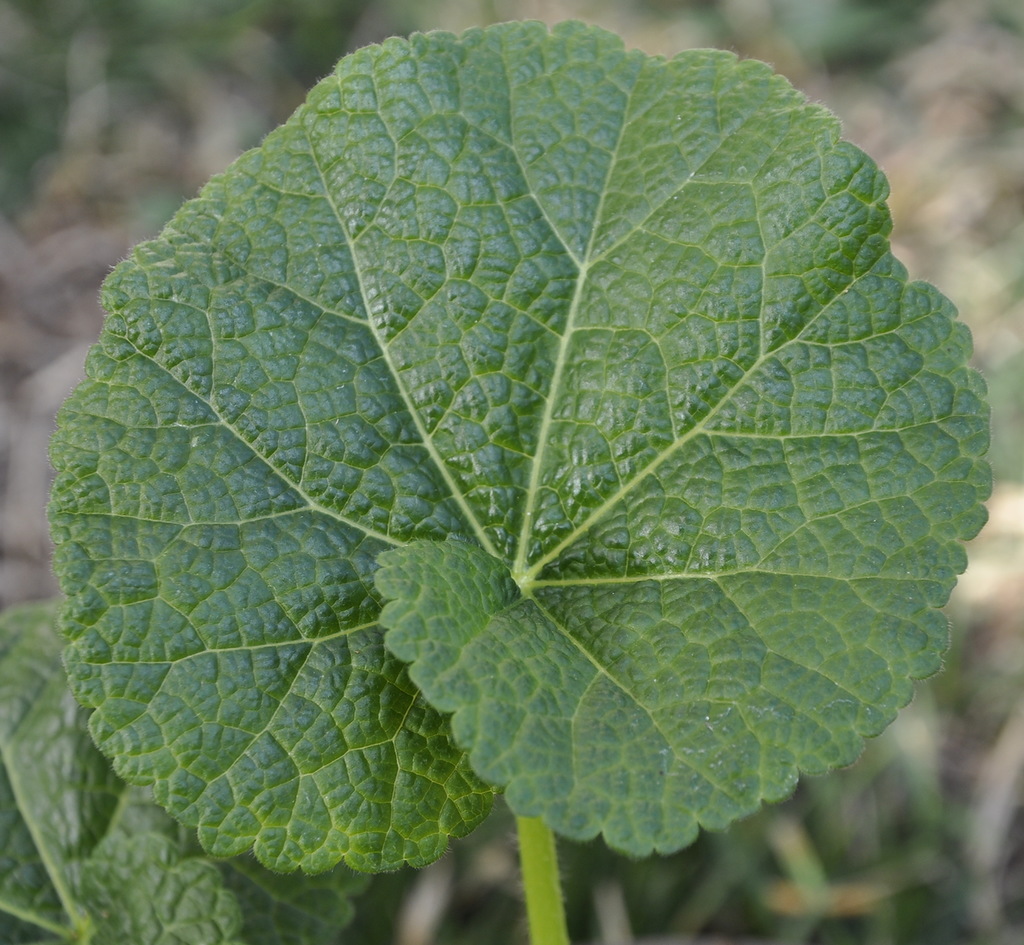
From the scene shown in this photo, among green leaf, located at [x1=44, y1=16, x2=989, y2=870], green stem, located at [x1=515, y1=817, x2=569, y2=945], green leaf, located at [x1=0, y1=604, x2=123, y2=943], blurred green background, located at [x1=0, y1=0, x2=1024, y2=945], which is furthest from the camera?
blurred green background, located at [x1=0, y1=0, x2=1024, y2=945]

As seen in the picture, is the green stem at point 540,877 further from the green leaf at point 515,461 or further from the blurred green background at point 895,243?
the blurred green background at point 895,243

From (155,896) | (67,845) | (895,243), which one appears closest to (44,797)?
(67,845)

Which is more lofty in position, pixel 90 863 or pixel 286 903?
pixel 90 863

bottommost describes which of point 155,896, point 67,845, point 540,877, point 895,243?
point 540,877

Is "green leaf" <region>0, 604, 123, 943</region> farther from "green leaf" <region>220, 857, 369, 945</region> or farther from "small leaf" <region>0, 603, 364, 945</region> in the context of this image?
"green leaf" <region>220, 857, 369, 945</region>

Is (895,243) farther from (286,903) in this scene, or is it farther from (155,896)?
(155,896)

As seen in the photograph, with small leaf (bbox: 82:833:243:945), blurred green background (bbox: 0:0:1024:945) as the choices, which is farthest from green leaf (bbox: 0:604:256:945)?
blurred green background (bbox: 0:0:1024:945)

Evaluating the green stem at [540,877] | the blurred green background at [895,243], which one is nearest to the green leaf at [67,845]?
the green stem at [540,877]

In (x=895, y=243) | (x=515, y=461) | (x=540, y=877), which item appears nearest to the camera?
(x=540, y=877)
